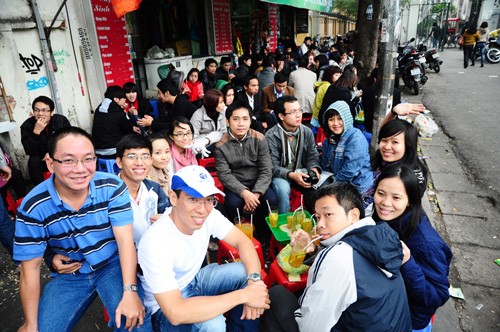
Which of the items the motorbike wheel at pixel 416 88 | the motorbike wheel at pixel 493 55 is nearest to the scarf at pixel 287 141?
the motorbike wheel at pixel 416 88

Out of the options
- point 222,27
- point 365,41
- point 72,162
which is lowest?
point 72,162

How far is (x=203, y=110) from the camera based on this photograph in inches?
187

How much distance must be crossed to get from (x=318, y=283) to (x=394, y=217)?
2.84 feet

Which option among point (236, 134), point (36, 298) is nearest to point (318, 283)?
point (36, 298)

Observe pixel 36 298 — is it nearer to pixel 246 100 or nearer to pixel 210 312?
pixel 210 312

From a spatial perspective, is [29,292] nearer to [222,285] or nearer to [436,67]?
[222,285]

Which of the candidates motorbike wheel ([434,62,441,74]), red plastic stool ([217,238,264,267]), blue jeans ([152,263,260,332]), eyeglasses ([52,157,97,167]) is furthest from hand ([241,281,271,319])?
motorbike wheel ([434,62,441,74])

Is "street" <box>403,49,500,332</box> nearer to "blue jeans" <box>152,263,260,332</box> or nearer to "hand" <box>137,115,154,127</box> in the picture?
"blue jeans" <box>152,263,260,332</box>

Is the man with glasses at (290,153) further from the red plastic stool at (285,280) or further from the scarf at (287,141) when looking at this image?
the red plastic stool at (285,280)

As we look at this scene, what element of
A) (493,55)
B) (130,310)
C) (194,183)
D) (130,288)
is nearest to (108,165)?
(130,288)

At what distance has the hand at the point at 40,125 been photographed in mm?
3975

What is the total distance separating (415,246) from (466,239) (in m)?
2.21

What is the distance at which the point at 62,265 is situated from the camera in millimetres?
2020

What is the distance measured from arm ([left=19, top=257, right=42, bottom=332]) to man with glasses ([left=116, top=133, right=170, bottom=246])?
713 millimetres
